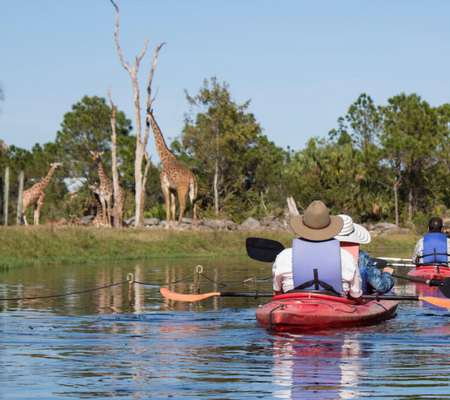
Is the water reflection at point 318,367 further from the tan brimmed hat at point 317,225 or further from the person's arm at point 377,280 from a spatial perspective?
the person's arm at point 377,280

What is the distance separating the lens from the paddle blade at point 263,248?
10.7 m

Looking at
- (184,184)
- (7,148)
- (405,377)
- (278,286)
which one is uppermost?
(7,148)

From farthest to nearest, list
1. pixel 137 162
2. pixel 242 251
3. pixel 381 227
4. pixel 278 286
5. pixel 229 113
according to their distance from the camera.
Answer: pixel 229 113 → pixel 381 227 → pixel 137 162 → pixel 242 251 → pixel 278 286

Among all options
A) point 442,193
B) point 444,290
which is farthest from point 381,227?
point 444,290

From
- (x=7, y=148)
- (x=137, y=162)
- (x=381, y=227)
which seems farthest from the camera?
(x=7, y=148)

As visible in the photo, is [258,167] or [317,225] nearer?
[317,225]

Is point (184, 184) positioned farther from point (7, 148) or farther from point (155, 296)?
point (7, 148)

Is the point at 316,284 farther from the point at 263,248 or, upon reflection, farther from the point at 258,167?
the point at 258,167

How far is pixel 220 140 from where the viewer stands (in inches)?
1742

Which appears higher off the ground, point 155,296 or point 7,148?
point 7,148

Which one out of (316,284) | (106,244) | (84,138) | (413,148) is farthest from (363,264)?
(84,138)

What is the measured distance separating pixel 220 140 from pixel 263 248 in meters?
33.8

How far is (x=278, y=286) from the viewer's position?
29.1 feet

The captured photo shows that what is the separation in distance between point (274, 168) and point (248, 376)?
44.0 m
